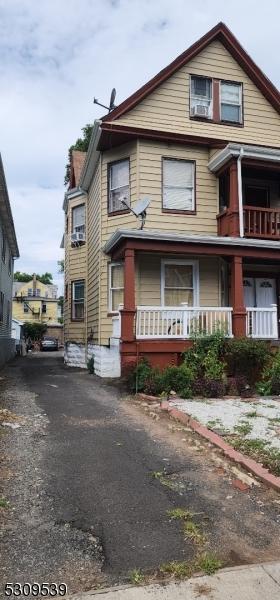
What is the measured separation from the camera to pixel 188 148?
14492 millimetres

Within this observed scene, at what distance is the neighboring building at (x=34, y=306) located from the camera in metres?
62.0

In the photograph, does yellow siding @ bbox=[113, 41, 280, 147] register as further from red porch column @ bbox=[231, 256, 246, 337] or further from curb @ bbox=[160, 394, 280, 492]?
curb @ bbox=[160, 394, 280, 492]

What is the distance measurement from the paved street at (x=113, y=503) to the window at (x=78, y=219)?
41.3ft

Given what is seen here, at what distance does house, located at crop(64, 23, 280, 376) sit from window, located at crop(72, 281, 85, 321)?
239 cm

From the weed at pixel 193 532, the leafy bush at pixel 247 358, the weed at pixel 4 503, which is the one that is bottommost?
the weed at pixel 193 532

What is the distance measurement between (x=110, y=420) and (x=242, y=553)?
4.40 m

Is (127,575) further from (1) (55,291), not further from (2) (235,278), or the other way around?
(1) (55,291)

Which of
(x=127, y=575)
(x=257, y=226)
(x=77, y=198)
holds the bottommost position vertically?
(x=127, y=575)

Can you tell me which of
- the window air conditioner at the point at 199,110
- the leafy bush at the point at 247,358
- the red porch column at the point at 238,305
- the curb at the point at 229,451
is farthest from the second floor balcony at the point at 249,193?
the curb at the point at 229,451

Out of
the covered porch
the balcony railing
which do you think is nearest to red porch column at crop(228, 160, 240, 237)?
the balcony railing

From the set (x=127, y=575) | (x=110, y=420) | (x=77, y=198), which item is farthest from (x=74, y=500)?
(x=77, y=198)

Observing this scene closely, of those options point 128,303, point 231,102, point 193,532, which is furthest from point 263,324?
point 193,532

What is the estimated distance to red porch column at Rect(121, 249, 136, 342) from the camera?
11419 millimetres

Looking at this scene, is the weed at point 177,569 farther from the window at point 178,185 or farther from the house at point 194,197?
the window at point 178,185
